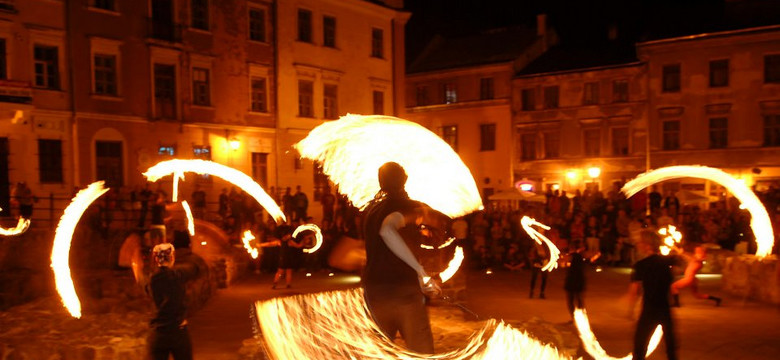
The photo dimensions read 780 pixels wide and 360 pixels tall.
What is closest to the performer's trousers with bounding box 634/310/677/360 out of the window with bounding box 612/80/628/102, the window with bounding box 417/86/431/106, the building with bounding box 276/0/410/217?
the building with bounding box 276/0/410/217

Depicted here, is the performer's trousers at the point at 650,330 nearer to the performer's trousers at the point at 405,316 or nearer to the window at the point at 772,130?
the performer's trousers at the point at 405,316

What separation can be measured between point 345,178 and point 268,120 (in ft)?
60.6

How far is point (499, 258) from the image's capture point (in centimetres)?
2091

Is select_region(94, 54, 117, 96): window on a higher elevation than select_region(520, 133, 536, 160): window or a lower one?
higher

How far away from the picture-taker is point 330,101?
34562 mm

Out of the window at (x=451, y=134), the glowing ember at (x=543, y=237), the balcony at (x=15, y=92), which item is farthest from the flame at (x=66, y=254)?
the window at (x=451, y=134)

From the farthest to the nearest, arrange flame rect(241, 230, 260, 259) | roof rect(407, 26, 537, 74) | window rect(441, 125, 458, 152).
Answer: window rect(441, 125, 458, 152), roof rect(407, 26, 537, 74), flame rect(241, 230, 260, 259)

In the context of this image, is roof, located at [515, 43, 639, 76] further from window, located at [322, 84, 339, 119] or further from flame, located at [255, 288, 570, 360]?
flame, located at [255, 288, 570, 360]

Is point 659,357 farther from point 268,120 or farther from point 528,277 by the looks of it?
point 268,120

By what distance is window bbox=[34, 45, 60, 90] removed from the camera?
24.5 metres

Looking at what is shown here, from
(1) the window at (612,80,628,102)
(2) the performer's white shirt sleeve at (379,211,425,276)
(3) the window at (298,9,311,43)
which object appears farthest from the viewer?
(1) the window at (612,80,628,102)

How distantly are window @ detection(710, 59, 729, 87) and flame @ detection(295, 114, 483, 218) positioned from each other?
28.0 m

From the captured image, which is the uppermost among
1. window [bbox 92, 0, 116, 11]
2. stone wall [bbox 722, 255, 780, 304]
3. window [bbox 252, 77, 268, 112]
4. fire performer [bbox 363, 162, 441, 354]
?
window [bbox 92, 0, 116, 11]

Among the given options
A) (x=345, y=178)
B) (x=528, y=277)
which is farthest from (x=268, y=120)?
(x=345, y=178)
